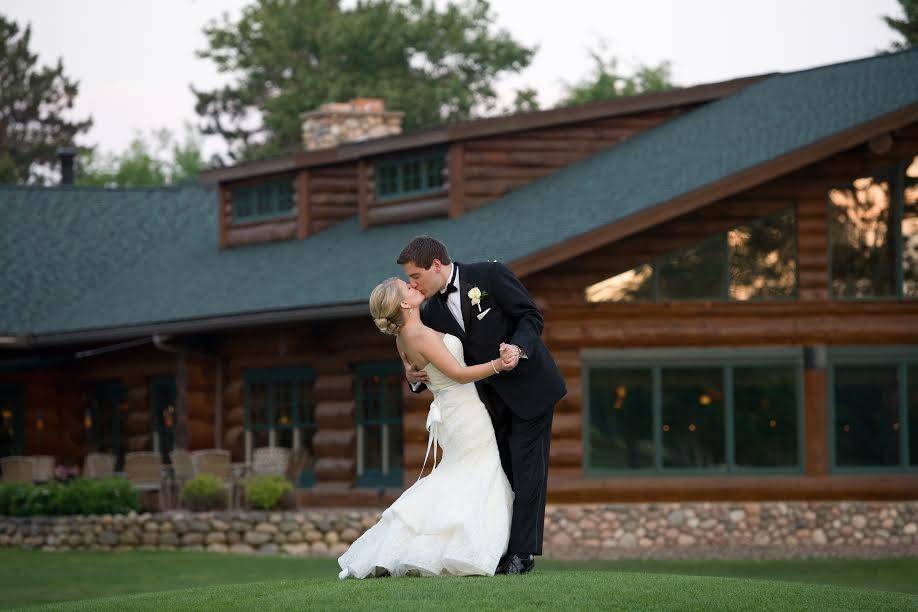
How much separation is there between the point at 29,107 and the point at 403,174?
32.4 meters

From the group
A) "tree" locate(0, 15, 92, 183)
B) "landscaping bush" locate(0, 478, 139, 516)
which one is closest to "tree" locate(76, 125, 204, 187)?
"tree" locate(0, 15, 92, 183)

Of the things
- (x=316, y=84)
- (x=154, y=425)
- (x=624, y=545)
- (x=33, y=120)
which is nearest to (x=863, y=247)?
A: (x=624, y=545)

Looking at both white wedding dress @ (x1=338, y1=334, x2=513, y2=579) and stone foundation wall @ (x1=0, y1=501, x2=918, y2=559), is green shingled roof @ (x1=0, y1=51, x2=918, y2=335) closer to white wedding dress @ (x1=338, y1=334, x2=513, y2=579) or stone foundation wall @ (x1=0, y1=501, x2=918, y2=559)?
stone foundation wall @ (x1=0, y1=501, x2=918, y2=559)

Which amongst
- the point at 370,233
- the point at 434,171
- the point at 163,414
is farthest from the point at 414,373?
the point at 163,414

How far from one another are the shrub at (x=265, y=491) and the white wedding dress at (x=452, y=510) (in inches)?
452

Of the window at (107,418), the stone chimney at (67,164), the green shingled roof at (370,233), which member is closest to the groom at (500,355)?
the green shingled roof at (370,233)

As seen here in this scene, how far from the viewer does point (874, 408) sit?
21031 millimetres

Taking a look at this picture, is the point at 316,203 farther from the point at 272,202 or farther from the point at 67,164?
the point at 67,164

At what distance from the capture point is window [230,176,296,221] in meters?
27.2

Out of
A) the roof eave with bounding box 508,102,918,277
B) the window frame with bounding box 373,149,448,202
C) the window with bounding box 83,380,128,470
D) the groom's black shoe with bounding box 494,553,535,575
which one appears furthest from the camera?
the window with bounding box 83,380,128,470

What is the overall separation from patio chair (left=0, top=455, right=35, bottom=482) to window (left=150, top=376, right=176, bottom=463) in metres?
2.63

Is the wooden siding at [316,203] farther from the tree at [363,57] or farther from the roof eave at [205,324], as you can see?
the tree at [363,57]

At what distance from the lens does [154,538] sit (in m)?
21.9

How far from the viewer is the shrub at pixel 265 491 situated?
2167 centimetres
